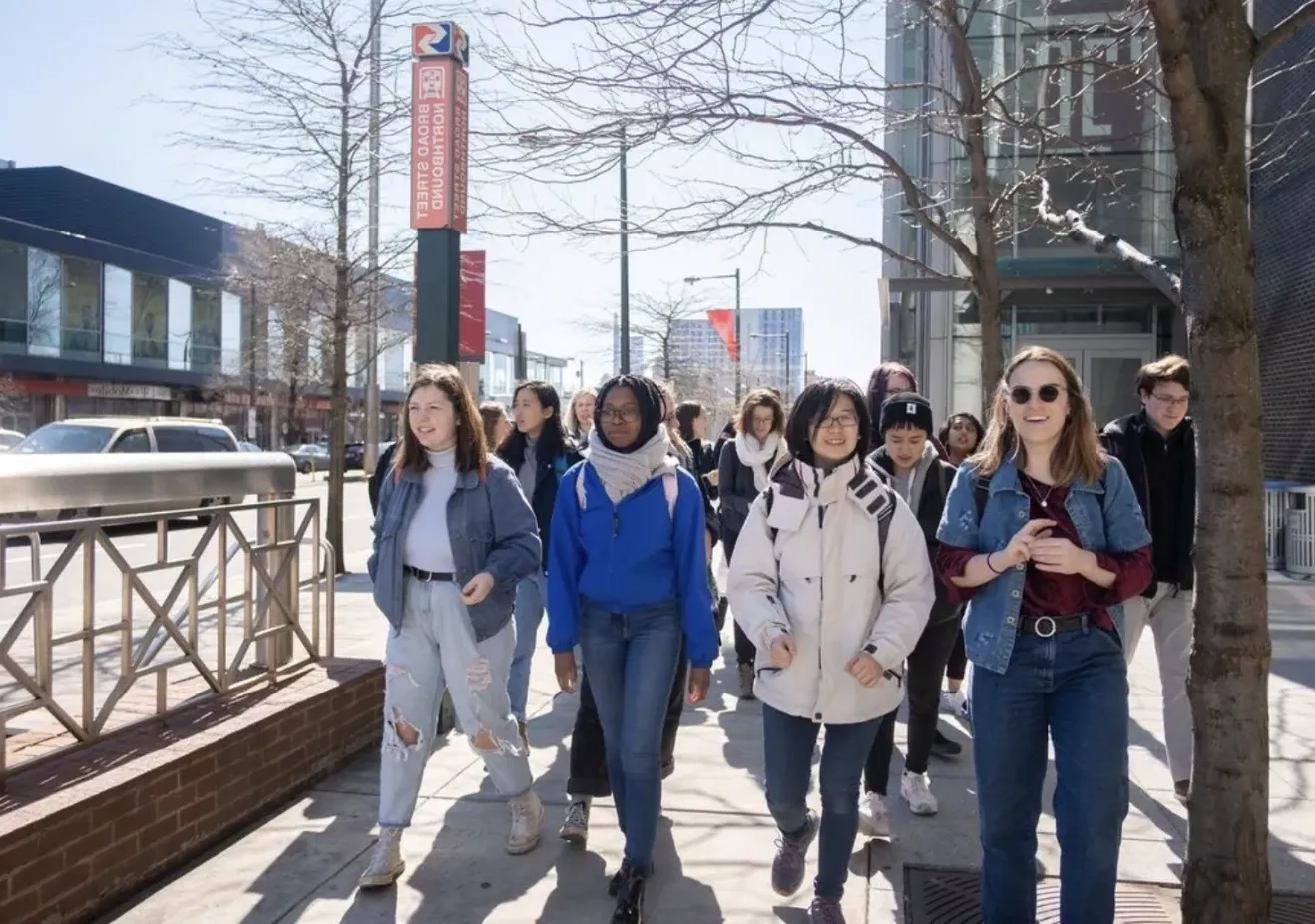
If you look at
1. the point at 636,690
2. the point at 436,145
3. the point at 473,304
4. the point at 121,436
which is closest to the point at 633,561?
the point at 636,690

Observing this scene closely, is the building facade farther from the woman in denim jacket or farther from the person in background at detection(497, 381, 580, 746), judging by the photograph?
the woman in denim jacket

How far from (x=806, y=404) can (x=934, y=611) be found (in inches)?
57.6

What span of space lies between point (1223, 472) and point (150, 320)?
4735 centimetres

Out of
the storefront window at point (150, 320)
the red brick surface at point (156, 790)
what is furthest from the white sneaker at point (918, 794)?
the storefront window at point (150, 320)

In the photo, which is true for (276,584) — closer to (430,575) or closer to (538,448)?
(430,575)

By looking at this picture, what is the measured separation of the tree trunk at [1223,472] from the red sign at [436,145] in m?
3.88

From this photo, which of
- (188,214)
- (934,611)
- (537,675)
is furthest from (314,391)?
(934,611)

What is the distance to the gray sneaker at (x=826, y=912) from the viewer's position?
3.51 m

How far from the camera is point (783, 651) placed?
337cm

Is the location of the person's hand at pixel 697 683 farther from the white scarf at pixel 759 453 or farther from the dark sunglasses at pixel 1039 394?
the white scarf at pixel 759 453

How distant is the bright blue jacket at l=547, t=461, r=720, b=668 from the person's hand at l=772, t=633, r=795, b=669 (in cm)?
39

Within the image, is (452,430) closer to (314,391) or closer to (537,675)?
(537,675)

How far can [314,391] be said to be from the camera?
174 ft

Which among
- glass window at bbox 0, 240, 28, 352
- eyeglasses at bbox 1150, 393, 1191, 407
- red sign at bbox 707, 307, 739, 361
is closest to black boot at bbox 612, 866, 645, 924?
eyeglasses at bbox 1150, 393, 1191, 407
